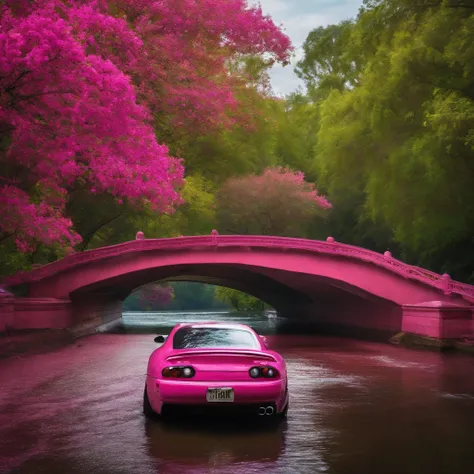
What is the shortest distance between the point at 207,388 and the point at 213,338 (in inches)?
47.7

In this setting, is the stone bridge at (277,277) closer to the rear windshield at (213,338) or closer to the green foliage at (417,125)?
the green foliage at (417,125)

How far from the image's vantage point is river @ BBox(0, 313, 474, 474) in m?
7.04

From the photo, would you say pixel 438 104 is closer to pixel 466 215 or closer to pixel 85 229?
pixel 466 215

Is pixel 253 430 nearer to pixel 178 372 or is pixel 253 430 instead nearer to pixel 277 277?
pixel 178 372

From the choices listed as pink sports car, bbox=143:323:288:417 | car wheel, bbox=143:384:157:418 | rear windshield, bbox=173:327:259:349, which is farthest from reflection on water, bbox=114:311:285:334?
pink sports car, bbox=143:323:288:417

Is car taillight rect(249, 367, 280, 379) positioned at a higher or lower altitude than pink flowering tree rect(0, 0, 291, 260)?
lower

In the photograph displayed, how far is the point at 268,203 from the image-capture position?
40.4m

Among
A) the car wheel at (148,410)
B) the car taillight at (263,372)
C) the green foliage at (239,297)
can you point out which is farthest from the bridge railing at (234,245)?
the green foliage at (239,297)

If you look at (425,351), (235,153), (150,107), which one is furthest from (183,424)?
(235,153)

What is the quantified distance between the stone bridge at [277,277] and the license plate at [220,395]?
17.2 m

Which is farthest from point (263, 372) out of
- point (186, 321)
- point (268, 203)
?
point (186, 321)

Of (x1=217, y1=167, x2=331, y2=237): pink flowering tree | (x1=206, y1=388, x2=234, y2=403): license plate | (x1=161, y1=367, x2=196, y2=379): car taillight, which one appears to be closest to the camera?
(x1=206, y1=388, x2=234, y2=403): license plate

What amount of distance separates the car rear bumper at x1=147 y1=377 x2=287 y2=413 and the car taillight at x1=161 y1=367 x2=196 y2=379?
0.09 metres

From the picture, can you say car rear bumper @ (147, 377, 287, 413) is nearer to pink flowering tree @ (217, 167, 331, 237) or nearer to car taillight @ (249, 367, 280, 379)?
car taillight @ (249, 367, 280, 379)
